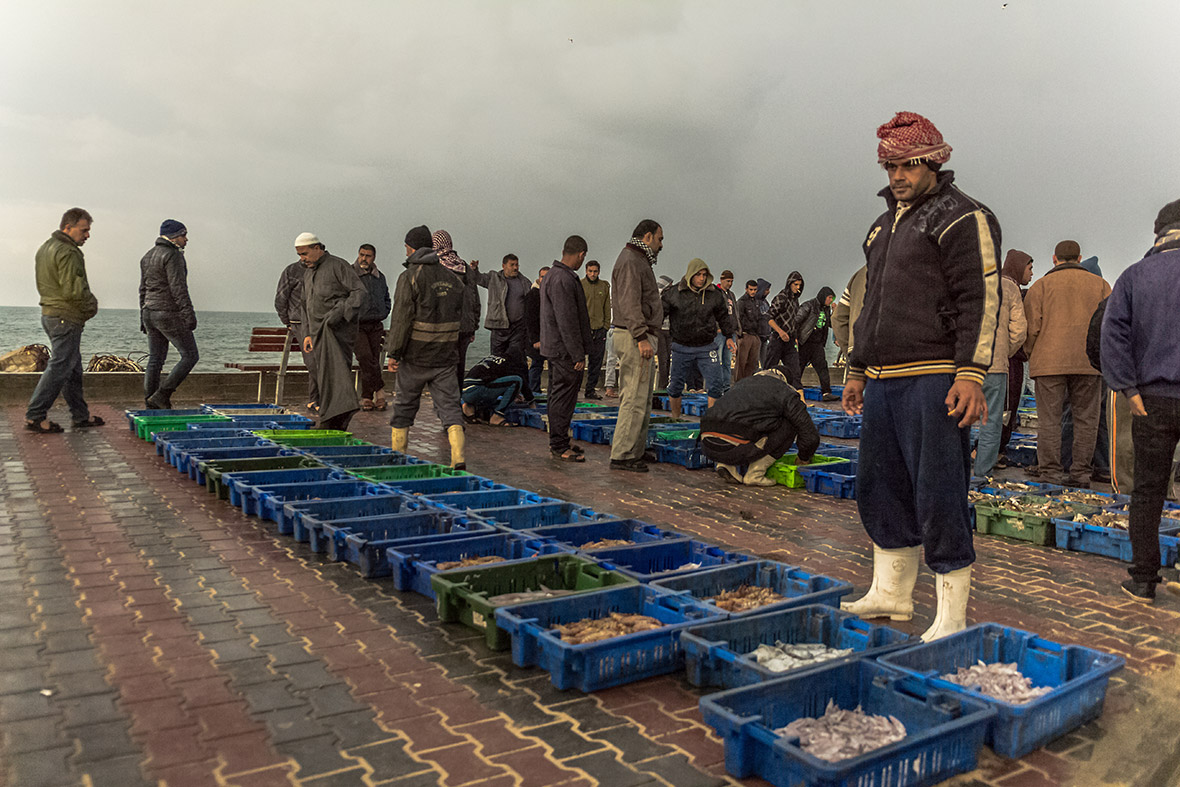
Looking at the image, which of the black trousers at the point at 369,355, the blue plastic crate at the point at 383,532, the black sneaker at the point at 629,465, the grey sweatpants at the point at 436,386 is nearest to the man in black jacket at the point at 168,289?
the black trousers at the point at 369,355

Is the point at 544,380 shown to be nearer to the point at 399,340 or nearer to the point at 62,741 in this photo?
the point at 399,340

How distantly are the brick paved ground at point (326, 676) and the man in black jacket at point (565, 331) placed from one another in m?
3.37

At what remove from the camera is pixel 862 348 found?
412cm

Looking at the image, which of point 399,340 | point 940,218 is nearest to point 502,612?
point 940,218

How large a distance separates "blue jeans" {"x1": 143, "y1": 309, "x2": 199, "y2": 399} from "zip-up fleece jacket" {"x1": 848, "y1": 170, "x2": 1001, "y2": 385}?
8474 millimetres

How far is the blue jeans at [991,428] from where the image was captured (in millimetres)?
8559

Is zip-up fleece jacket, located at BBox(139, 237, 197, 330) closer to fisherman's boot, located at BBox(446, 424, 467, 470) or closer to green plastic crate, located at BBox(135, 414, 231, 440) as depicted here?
green plastic crate, located at BBox(135, 414, 231, 440)

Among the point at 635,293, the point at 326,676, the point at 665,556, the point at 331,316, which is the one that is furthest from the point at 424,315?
the point at 326,676

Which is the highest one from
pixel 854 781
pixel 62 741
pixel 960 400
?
pixel 960 400

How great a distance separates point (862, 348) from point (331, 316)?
6.28 meters

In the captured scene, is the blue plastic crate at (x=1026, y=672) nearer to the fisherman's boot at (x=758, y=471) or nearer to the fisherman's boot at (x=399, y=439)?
the fisherman's boot at (x=758, y=471)

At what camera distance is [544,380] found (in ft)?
60.4

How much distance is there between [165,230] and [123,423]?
94.8 inches

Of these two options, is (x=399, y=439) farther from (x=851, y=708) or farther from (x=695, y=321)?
(x=851, y=708)
